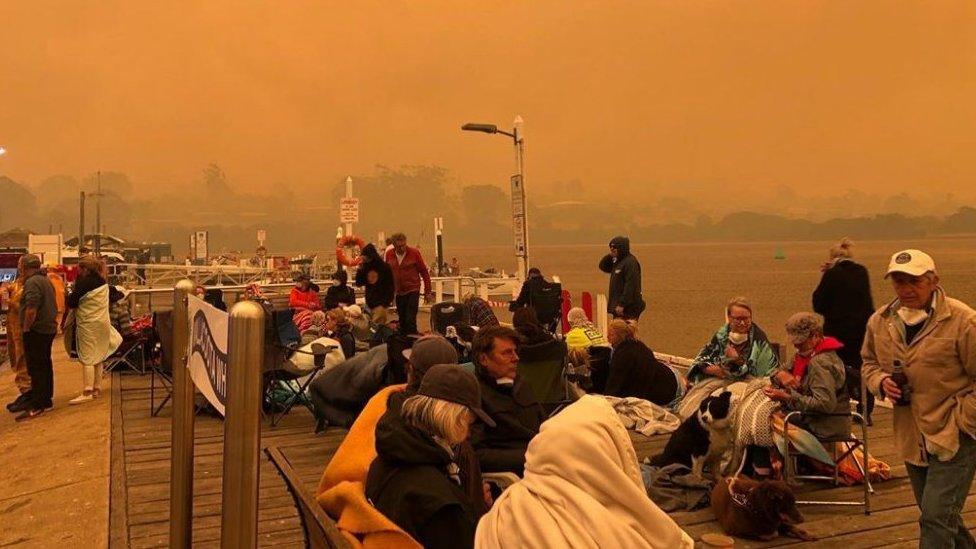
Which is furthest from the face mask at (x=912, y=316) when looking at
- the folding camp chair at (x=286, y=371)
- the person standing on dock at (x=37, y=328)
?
the person standing on dock at (x=37, y=328)

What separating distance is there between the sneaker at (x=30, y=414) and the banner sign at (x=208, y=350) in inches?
268

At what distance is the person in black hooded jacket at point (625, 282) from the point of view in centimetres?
891

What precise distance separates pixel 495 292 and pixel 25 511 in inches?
1301

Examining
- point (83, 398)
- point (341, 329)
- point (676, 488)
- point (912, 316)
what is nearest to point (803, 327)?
point (676, 488)

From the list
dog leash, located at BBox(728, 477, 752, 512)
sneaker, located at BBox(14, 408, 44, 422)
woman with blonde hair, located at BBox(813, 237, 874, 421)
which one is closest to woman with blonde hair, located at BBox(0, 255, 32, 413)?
sneaker, located at BBox(14, 408, 44, 422)

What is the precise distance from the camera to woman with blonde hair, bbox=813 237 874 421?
269 inches

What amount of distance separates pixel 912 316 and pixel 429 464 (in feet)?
7.39

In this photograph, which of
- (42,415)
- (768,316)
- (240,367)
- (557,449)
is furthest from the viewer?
(768,316)

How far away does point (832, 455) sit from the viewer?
5.32 m

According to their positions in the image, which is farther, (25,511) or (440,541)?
(25,511)

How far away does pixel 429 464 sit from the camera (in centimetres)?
255

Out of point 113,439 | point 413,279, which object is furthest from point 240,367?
point 413,279

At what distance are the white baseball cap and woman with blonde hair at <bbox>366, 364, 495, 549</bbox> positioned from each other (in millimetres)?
1927

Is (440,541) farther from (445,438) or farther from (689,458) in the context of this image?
(689,458)
